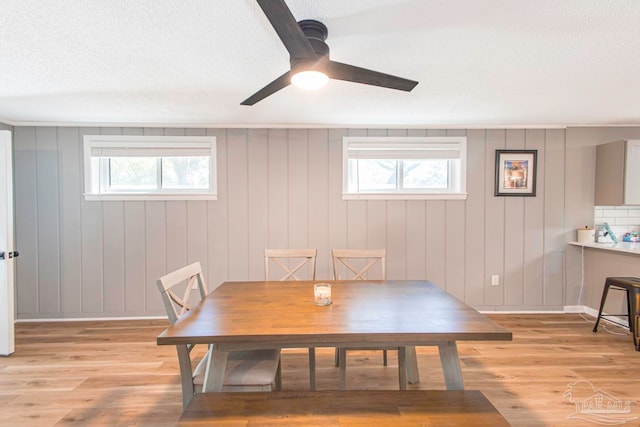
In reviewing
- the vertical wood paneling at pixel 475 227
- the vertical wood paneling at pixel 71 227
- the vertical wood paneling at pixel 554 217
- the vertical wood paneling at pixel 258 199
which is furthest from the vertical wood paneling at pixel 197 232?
the vertical wood paneling at pixel 554 217

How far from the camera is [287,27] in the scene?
1.06m

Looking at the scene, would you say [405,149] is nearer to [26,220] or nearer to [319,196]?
[319,196]

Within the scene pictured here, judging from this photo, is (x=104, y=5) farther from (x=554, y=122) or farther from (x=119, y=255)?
(x=554, y=122)

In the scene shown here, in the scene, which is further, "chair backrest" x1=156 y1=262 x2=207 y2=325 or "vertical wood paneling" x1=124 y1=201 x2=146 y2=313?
"vertical wood paneling" x1=124 y1=201 x2=146 y2=313

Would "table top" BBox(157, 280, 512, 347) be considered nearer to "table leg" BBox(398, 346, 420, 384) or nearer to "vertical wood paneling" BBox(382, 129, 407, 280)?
"table leg" BBox(398, 346, 420, 384)

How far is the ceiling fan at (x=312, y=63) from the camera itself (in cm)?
110

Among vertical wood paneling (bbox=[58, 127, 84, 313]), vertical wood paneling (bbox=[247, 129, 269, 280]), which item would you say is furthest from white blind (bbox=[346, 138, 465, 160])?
vertical wood paneling (bbox=[58, 127, 84, 313])

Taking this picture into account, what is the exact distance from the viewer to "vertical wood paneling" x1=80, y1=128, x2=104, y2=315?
10.6ft

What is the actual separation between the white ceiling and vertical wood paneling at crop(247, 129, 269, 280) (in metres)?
0.41

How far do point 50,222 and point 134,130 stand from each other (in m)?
1.31

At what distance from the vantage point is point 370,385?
2059 millimetres

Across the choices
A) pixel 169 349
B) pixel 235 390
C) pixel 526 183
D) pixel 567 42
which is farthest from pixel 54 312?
pixel 526 183

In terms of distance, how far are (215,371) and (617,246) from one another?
3.81 metres

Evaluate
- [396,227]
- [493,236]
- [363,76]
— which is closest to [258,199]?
[396,227]
